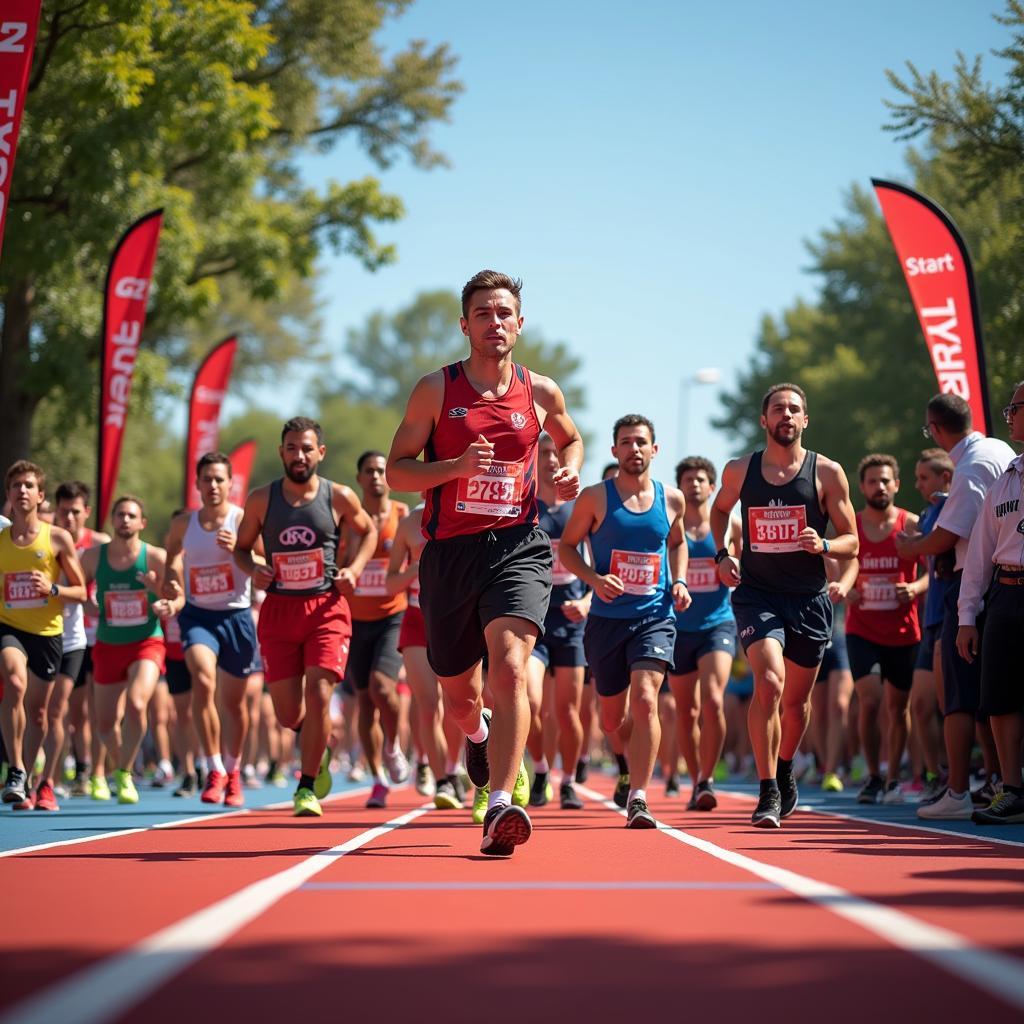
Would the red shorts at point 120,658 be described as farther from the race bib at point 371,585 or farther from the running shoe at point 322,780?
the running shoe at point 322,780

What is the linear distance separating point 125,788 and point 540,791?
12.3 feet

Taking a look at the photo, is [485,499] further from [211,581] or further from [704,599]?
[211,581]

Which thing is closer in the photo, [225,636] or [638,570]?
[638,570]

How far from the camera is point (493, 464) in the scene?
779 cm

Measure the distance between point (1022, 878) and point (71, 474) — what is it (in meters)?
39.1

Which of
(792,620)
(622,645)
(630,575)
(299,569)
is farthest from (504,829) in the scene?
(299,569)

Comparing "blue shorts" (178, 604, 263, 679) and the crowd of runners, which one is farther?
"blue shorts" (178, 604, 263, 679)

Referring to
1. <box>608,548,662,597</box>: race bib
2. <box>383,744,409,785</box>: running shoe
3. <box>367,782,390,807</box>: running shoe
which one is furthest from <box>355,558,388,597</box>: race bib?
<box>608,548,662,597</box>: race bib

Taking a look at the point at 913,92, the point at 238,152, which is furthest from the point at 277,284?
the point at 913,92

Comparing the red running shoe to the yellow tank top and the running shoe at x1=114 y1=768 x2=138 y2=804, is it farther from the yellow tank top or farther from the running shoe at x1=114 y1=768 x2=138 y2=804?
the yellow tank top

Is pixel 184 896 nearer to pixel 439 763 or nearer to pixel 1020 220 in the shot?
pixel 439 763

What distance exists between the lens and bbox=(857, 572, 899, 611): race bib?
13.8 m

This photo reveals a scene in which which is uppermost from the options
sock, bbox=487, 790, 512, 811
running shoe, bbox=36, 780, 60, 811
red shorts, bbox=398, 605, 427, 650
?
red shorts, bbox=398, 605, 427, 650

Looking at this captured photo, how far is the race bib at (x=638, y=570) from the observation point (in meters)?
10.9
